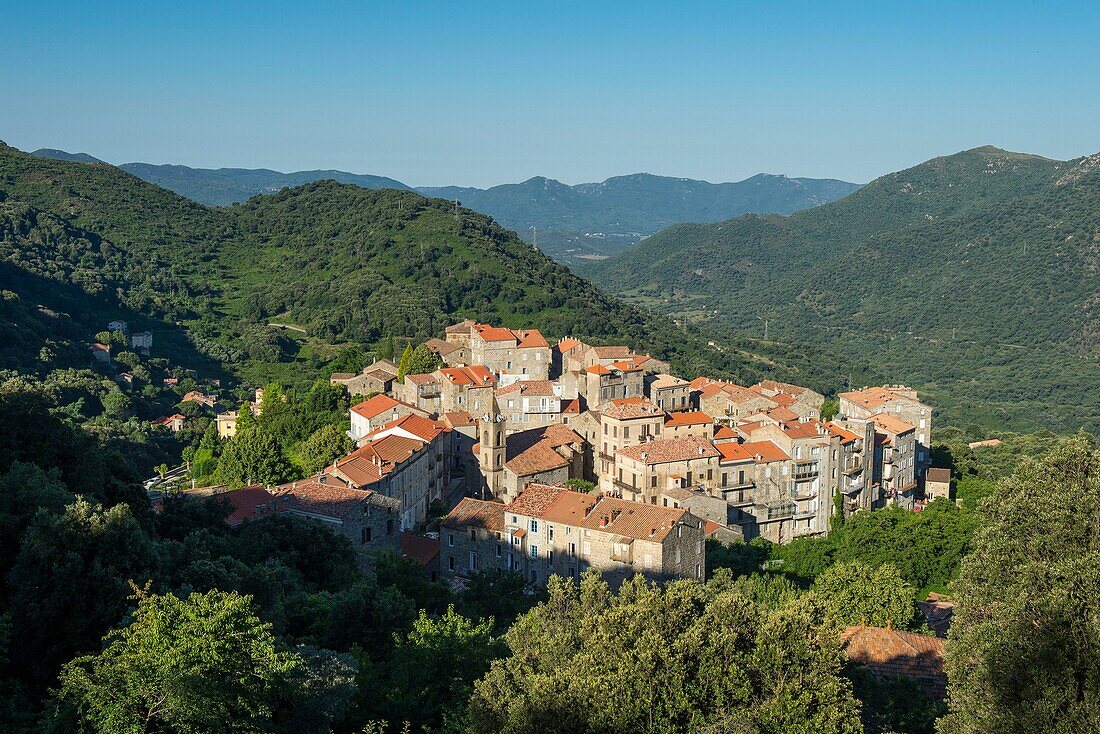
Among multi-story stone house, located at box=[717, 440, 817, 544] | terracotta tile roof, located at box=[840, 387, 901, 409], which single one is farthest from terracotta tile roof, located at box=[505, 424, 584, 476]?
terracotta tile roof, located at box=[840, 387, 901, 409]

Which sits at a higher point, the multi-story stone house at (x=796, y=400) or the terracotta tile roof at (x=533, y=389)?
the terracotta tile roof at (x=533, y=389)

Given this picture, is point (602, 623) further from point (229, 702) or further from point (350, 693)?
point (229, 702)

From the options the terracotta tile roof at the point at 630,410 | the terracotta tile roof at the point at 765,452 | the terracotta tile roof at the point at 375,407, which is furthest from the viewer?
the terracotta tile roof at the point at 375,407

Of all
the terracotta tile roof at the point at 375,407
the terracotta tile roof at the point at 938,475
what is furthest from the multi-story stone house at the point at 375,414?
the terracotta tile roof at the point at 938,475

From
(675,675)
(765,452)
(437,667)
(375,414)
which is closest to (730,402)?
(765,452)

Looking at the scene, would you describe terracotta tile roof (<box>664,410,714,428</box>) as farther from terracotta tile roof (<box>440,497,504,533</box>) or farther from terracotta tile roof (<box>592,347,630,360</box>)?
terracotta tile roof (<box>440,497,504,533</box>)

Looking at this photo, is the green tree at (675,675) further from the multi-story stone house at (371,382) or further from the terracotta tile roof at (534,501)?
the multi-story stone house at (371,382)

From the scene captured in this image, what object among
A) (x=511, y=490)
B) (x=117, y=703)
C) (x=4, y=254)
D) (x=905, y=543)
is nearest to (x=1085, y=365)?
(x=905, y=543)
